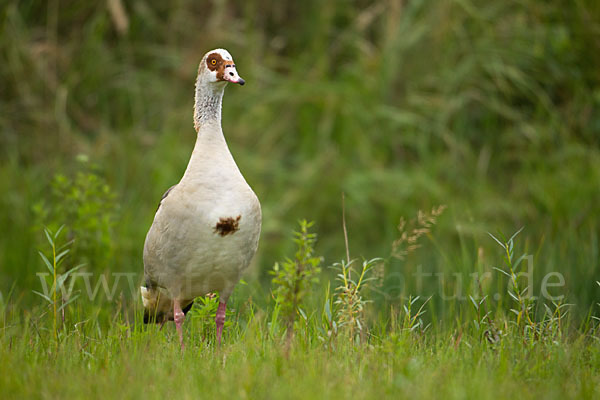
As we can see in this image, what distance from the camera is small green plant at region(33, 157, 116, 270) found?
17.8 ft

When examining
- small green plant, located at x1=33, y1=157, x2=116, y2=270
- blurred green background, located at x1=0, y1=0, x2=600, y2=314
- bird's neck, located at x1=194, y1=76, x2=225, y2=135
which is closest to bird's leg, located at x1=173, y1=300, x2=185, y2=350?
bird's neck, located at x1=194, y1=76, x2=225, y2=135

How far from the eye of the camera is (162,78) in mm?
9711

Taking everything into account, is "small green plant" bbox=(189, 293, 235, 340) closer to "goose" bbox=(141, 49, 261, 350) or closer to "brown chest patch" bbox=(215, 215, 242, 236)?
"goose" bbox=(141, 49, 261, 350)

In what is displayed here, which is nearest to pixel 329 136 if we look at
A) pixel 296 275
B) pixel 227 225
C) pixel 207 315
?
pixel 207 315

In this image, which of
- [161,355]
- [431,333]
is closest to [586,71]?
[431,333]

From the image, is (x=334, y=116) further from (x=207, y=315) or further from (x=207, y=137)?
(x=207, y=315)

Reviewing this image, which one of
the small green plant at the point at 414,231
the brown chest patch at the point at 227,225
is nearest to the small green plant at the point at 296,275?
the brown chest patch at the point at 227,225

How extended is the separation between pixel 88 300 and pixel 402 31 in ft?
17.5

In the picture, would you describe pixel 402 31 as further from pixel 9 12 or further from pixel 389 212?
pixel 9 12

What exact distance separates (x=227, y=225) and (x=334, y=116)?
5215 mm

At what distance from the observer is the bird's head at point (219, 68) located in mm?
4184

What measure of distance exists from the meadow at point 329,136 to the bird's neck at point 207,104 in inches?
48.4

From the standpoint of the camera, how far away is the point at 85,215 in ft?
18.0

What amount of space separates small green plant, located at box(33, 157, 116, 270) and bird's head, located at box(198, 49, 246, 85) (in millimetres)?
1495
